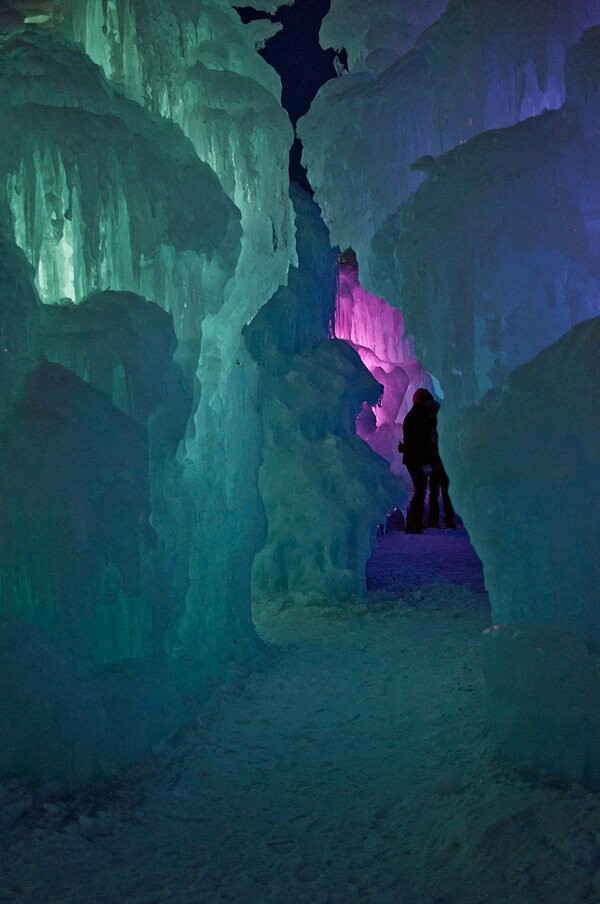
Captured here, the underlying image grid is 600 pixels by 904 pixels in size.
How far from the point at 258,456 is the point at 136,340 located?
284 cm

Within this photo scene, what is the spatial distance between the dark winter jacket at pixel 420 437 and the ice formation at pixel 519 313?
25.2ft

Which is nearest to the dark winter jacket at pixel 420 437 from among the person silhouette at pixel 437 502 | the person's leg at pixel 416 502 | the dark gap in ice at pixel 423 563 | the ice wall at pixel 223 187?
the person's leg at pixel 416 502

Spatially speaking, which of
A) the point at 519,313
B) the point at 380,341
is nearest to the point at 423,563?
the point at 519,313

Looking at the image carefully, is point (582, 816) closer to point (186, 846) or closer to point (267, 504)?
point (186, 846)

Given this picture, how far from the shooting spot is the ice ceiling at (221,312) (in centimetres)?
436

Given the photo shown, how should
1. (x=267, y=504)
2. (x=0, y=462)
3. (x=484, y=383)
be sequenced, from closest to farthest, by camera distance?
(x=0, y=462) < (x=484, y=383) < (x=267, y=504)

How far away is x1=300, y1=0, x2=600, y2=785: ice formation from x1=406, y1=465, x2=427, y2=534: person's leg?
7.92 meters

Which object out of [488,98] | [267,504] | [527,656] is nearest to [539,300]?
[488,98]

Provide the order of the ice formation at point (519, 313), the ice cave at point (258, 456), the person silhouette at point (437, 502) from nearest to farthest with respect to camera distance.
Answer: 1. the ice cave at point (258, 456)
2. the ice formation at point (519, 313)
3. the person silhouette at point (437, 502)

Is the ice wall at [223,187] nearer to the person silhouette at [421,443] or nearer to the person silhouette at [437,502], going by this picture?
the person silhouette at [421,443]

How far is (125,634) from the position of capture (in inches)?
210

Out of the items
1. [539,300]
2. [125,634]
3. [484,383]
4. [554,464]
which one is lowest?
[125,634]

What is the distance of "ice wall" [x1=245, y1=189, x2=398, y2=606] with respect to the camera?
31.3 feet

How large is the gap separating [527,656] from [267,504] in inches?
225
